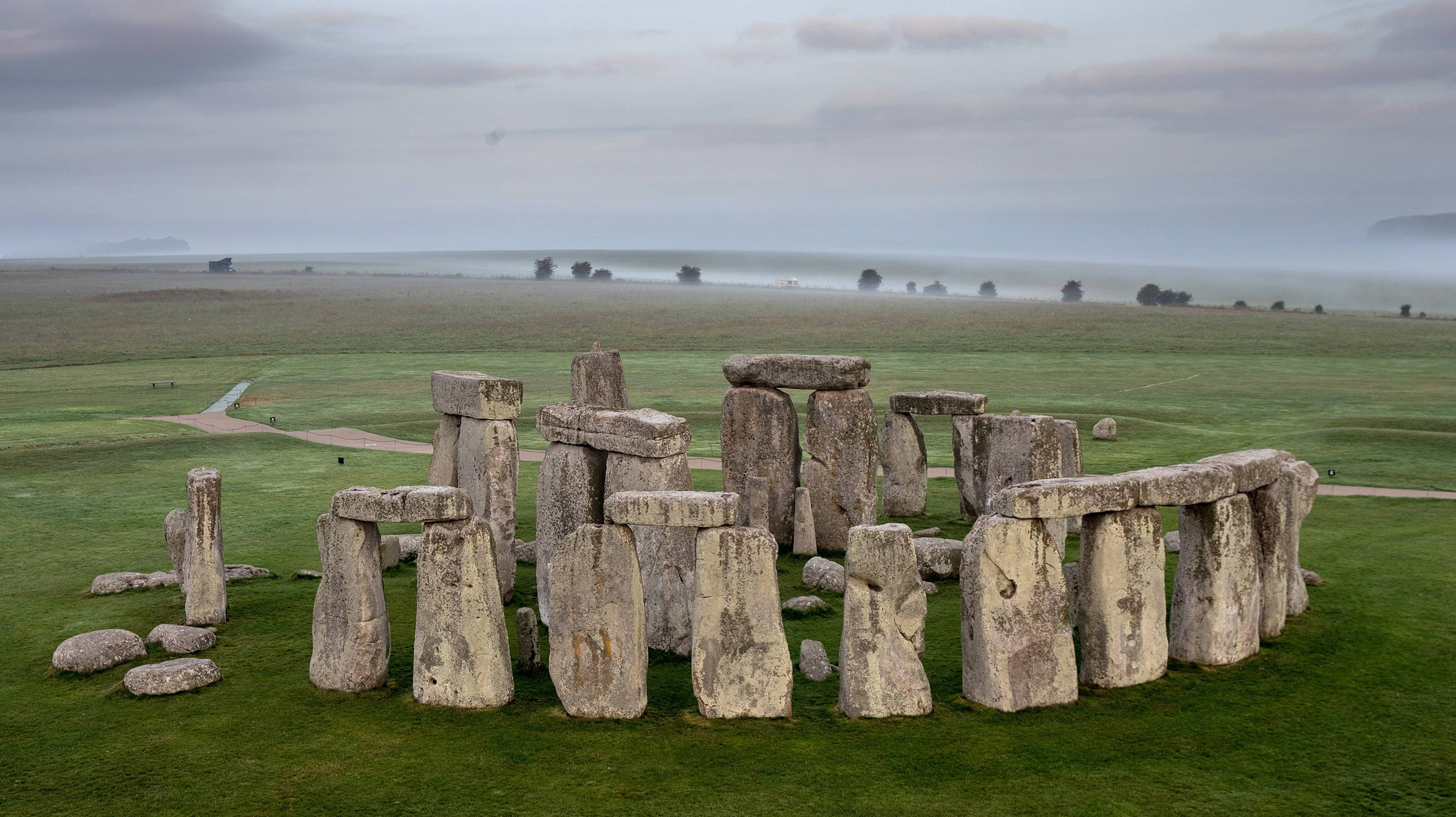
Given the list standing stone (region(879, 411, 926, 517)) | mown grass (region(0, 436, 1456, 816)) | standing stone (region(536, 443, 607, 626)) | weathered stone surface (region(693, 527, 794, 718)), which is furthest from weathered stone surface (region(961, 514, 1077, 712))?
standing stone (region(879, 411, 926, 517))

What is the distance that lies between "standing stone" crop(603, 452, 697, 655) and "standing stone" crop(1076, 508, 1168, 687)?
Answer: 435 centimetres

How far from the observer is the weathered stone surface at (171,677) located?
40.1 feet

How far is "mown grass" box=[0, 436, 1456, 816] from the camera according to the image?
9898mm

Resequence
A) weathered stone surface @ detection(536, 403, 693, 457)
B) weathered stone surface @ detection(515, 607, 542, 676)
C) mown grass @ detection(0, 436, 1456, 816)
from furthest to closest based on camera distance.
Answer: weathered stone surface @ detection(536, 403, 693, 457) < weathered stone surface @ detection(515, 607, 542, 676) < mown grass @ detection(0, 436, 1456, 816)

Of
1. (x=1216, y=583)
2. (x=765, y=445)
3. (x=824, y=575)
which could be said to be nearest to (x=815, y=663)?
(x=824, y=575)

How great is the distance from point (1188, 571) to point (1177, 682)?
50.9 inches

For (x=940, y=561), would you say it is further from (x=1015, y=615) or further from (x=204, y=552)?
(x=204, y=552)

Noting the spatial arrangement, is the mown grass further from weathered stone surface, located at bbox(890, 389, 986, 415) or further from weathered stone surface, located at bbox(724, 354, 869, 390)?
weathered stone surface, located at bbox(890, 389, 986, 415)

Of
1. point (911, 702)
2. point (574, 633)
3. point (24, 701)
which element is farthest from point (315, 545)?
point (911, 702)

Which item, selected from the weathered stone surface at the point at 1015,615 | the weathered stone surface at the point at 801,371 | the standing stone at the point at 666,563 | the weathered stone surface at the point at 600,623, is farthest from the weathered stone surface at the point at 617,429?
the weathered stone surface at the point at 801,371

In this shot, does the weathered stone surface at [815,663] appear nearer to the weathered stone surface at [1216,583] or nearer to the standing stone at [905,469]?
the weathered stone surface at [1216,583]

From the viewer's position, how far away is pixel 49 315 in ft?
282

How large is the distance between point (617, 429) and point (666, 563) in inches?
66.1

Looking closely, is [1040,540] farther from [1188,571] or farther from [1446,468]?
[1446,468]
